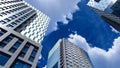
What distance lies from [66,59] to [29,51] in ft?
186

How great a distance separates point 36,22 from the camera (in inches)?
4978

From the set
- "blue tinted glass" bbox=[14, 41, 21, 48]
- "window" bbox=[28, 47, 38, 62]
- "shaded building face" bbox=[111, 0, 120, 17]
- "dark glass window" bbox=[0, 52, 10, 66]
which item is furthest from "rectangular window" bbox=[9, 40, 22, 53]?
"shaded building face" bbox=[111, 0, 120, 17]

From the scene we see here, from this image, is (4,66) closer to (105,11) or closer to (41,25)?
(105,11)

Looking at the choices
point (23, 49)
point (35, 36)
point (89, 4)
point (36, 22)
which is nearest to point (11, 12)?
point (35, 36)

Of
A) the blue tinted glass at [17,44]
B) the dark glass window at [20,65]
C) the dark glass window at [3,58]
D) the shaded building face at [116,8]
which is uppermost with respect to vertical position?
the shaded building face at [116,8]

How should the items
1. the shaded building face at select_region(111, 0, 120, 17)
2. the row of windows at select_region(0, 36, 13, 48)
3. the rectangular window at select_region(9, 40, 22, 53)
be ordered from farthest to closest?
1. the shaded building face at select_region(111, 0, 120, 17)
2. the rectangular window at select_region(9, 40, 22, 53)
3. the row of windows at select_region(0, 36, 13, 48)

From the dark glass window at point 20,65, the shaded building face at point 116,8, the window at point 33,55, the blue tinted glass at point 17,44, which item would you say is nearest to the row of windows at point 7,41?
the blue tinted glass at point 17,44

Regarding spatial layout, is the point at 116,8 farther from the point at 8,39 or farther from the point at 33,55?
the point at 8,39

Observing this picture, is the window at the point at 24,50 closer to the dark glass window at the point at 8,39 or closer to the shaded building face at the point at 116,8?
the dark glass window at the point at 8,39

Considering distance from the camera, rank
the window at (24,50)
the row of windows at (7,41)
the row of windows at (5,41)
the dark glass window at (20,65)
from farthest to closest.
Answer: the window at (24,50)
the row of windows at (7,41)
the row of windows at (5,41)
the dark glass window at (20,65)

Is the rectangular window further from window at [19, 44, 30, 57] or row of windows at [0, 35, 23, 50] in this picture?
window at [19, 44, 30, 57]

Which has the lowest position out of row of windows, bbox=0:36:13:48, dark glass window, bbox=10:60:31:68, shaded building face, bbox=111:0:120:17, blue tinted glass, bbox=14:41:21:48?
dark glass window, bbox=10:60:31:68

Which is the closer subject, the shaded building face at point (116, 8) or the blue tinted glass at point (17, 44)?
the blue tinted glass at point (17, 44)

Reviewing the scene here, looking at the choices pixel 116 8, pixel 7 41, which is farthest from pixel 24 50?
pixel 116 8
